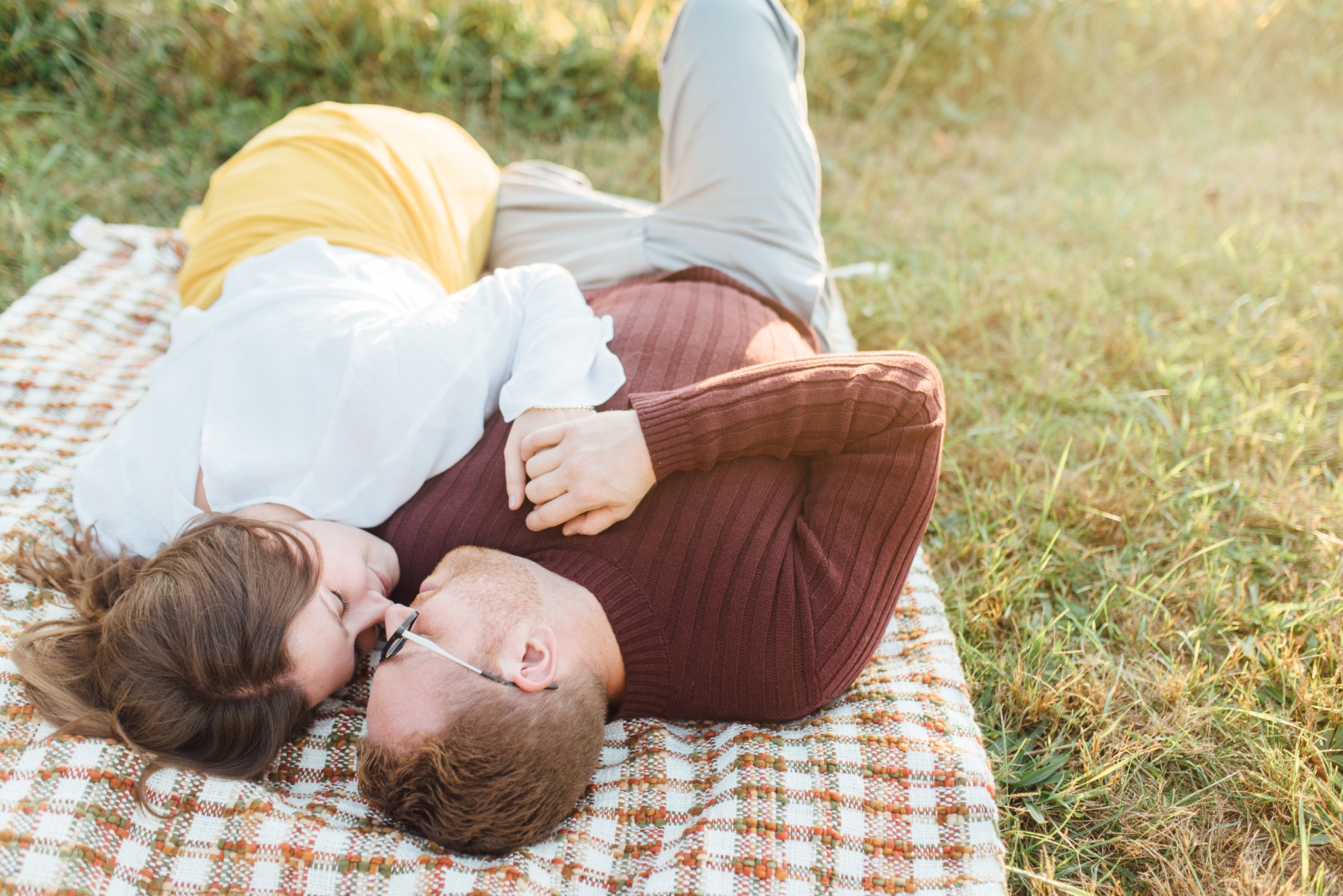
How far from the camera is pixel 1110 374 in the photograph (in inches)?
113

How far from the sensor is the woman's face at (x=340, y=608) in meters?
1.75

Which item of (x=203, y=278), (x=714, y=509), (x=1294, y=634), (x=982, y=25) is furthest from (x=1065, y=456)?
(x=982, y=25)

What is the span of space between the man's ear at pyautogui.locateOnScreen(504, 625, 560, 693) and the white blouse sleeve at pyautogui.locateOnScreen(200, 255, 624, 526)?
0.53m

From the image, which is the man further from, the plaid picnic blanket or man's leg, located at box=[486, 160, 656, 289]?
man's leg, located at box=[486, 160, 656, 289]

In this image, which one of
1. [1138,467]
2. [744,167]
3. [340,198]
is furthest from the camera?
[744,167]

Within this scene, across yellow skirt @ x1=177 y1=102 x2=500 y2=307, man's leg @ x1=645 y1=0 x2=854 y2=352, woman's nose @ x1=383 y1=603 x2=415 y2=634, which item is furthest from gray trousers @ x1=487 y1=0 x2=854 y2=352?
woman's nose @ x1=383 y1=603 x2=415 y2=634

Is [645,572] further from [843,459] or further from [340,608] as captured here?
[340,608]

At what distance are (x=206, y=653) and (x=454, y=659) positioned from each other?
1.63 feet

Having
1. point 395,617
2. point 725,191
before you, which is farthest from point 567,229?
point 395,617

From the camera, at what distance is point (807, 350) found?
240 cm

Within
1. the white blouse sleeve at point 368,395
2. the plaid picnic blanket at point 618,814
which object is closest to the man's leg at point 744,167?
the white blouse sleeve at point 368,395

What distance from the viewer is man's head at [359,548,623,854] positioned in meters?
1.57

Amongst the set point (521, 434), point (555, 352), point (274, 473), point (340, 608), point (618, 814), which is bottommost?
point (618, 814)

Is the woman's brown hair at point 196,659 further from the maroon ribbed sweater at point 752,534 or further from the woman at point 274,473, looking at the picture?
the maroon ribbed sweater at point 752,534
